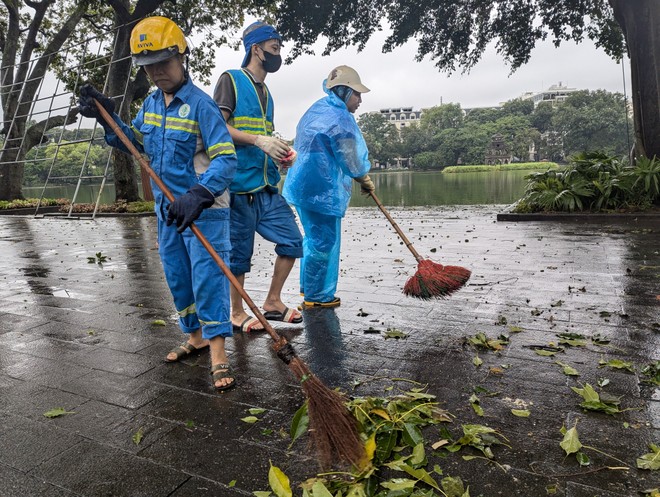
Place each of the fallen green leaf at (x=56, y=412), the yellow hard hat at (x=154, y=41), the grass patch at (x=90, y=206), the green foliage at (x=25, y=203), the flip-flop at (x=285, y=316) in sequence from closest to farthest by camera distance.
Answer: the fallen green leaf at (x=56, y=412)
the yellow hard hat at (x=154, y=41)
the flip-flop at (x=285, y=316)
the grass patch at (x=90, y=206)
the green foliage at (x=25, y=203)

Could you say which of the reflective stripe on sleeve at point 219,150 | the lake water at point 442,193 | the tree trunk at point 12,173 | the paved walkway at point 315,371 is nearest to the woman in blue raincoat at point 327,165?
the paved walkway at point 315,371

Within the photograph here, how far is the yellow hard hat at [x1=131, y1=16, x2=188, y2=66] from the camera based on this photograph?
2479 millimetres

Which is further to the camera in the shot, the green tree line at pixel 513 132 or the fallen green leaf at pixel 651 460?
the green tree line at pixel 513 132

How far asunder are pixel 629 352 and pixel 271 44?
2888 mm

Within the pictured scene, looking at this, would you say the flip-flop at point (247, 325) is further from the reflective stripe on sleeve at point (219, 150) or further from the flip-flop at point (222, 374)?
the reflective stripe on sleeve at point (219, 150)

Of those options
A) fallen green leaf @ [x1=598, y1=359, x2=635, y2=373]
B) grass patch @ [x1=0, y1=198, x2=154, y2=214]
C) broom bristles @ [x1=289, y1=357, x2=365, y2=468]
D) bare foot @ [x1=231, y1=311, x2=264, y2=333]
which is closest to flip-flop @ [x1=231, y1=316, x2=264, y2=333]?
bare foot @ [x1=231, y1=311, x2=264, y2=333]

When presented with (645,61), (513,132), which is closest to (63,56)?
(645,61)

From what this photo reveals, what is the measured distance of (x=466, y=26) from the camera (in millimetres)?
12398

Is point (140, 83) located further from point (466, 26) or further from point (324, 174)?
point (324, 174)

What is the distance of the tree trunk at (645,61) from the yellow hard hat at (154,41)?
9.57 metres

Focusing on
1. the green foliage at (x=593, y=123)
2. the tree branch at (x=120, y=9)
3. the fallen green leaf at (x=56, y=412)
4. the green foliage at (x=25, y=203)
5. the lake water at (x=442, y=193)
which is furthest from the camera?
the green foliage at (x=593, y=123)

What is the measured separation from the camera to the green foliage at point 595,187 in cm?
873

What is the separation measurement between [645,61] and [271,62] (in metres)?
8.91

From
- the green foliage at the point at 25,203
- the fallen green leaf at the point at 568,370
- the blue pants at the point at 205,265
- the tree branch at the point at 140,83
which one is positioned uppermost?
the tree branch at the point at 140,83
